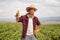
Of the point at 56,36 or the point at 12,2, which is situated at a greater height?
the point at 12,2

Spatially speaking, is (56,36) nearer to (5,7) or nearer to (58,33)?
(58,33)

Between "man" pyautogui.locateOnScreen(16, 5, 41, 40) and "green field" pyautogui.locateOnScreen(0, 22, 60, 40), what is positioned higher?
"man" pyautogui.locateOnScreen(16, 5, 41, 40)

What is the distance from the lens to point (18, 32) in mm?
7441

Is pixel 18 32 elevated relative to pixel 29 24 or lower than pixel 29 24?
lower

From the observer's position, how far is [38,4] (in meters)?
7.14

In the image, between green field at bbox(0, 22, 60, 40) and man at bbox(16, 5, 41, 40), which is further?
green field at bbox(0, 22, 60, 40)

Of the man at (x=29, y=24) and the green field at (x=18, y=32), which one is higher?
the man at (x=29, y=24)

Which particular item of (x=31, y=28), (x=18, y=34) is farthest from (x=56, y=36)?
(x=31, y=28)

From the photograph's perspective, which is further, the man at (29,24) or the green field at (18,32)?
the green field at (18,32)

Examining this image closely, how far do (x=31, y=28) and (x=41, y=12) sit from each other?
Result: 6.05 ft

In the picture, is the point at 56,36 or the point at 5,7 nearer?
the point at 5,7

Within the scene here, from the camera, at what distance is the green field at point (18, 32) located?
7.15 m

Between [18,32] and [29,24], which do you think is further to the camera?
[18,32]

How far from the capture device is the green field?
7.15m
